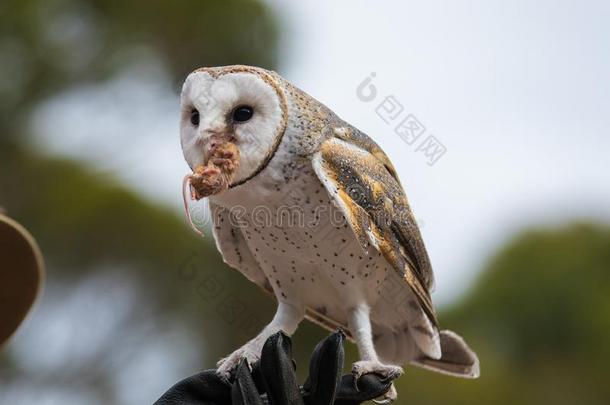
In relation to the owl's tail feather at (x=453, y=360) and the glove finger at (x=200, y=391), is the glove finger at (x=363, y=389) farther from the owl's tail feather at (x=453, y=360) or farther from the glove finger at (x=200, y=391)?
the owl's tail feather at (x=453, y=360)

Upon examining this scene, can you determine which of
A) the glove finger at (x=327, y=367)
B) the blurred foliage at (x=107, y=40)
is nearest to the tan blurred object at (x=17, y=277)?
the glove finger at (x=327, y=367)

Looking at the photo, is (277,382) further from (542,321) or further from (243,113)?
(542,321)

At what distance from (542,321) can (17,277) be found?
27.7ft

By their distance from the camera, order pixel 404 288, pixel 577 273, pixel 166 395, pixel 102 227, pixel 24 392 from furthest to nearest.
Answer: pixel 577 273, pixel 102 227, pixel 24 392, pixel 404 288, pixel 166 395

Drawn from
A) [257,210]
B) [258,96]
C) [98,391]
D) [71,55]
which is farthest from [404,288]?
[71,55]

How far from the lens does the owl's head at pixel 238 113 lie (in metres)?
1.98

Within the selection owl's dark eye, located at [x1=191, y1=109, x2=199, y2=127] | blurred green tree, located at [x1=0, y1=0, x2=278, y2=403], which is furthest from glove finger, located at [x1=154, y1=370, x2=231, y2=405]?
blurred green tree, located at [x1=0, y1=0, x2=278, y2=403]

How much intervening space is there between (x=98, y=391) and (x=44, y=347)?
442mm

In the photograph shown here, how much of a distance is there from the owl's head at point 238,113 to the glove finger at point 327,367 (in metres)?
0.39

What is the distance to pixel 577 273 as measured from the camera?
10.2 meters

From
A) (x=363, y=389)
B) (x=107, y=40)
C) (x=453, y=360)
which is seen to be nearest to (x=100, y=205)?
(x=107, y=40)

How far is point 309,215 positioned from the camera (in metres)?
2.09

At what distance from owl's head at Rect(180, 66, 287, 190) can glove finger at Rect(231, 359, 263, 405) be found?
40cm

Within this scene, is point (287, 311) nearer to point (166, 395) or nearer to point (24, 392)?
point (166, 395)
